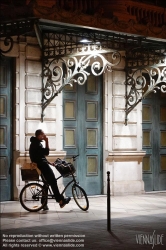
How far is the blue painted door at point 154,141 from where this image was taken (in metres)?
19.1

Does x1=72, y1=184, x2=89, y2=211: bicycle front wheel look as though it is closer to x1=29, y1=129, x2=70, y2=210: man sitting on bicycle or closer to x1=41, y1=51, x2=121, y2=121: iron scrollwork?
x1=29, y1=129, x2=70, y2=210: man sitting on bicycle

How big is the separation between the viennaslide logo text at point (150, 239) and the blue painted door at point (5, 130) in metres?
6.19

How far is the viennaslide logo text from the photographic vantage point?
988cm

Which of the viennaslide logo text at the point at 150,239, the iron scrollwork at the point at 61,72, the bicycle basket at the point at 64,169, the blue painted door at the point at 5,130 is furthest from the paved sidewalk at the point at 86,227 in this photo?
the iron scrollwork at the point at 61,72

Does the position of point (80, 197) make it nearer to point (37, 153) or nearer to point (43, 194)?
point (43, 194)

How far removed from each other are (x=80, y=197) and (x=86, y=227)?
2.62 meters

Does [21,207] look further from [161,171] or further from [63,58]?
[161,171]

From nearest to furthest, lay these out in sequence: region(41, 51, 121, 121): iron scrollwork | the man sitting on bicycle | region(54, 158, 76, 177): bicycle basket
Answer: the man sitting on bicycle < region(54, 158, 76, 177): bicycle basket < region(41, 51, 121, 121): iron scrollwork

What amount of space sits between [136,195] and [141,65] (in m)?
3.84

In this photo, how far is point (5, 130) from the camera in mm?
15969

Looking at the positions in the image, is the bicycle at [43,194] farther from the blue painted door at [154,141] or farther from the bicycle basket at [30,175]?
the blue painted door at [154,141]

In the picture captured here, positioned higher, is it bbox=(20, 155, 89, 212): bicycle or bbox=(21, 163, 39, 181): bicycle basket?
bbox=(21, 163, 39, 181): bicycle basket

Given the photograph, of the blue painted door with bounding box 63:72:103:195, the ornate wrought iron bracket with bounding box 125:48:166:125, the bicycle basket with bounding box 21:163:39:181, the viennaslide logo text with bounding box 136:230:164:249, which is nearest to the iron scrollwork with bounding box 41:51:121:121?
the blue painted door with bounding box 63:72:103:195

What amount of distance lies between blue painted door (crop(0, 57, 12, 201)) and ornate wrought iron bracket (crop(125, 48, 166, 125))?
3818mm
